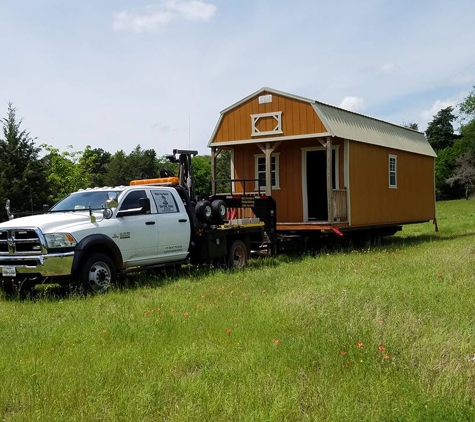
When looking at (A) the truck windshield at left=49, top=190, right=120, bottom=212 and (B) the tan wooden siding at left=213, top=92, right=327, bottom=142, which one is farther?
(B) the tan wooden siding at left=213, top=92, right=327, bottom=142

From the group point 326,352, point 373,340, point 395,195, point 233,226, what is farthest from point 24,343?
point 395,195

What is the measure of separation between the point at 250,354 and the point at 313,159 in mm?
13022

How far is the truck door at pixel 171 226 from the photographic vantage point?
11.1 m

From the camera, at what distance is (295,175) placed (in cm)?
1769

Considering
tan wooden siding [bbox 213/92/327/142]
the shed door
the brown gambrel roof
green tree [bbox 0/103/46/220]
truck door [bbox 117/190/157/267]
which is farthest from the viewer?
green tree [bbox 0/103/46/220]

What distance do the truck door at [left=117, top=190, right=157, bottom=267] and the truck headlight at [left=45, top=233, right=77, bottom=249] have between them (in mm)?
1049

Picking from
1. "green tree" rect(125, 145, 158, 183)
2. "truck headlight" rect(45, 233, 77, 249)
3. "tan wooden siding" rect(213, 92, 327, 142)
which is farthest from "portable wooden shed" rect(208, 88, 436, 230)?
"green tree" rect(125, 145, 158, 183)

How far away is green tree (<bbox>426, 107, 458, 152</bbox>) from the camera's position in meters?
90.6

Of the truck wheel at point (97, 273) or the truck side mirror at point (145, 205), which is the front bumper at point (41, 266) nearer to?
the truck wheel at point (97, 273)

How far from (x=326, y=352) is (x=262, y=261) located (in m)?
8.87

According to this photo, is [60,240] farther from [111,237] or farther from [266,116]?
[266,116]

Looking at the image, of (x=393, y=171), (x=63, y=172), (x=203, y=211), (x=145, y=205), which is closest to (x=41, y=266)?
(x=145, y=205)

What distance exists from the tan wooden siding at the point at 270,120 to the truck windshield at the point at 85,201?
7.16 m

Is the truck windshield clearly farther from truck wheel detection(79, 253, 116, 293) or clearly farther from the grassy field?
the grassy field
